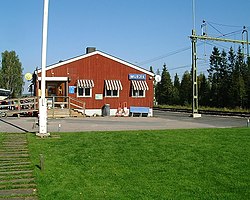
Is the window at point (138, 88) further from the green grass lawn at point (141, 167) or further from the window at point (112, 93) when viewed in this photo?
the green grass lawn at point (141, 167)

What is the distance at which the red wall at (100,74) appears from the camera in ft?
98.8

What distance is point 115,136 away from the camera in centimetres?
1262

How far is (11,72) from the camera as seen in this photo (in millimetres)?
72875

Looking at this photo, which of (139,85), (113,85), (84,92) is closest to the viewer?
(84,92)

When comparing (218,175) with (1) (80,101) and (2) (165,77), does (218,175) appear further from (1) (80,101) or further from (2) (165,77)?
(2) (165,77)

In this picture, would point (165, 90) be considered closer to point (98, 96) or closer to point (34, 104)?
point (98, 96)

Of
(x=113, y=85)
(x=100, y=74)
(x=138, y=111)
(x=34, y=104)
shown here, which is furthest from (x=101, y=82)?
(x=34, y=104)

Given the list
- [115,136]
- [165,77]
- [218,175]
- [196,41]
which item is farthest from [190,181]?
[165,77]

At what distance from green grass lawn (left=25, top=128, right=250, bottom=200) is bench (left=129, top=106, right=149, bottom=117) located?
63.4 feet

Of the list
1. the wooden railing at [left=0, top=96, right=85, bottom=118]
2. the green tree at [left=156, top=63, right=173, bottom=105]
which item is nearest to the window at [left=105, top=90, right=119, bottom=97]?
the wooden railing at [left=0, top=96, right=85, bottom=118]

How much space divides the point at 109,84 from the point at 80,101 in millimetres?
3136

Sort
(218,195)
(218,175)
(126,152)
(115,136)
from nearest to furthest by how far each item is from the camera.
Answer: (218,195) < (218,175) < (126,152) < (115,136)

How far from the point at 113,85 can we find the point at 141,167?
2307 centimetres

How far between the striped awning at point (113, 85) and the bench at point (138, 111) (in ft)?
7.57
